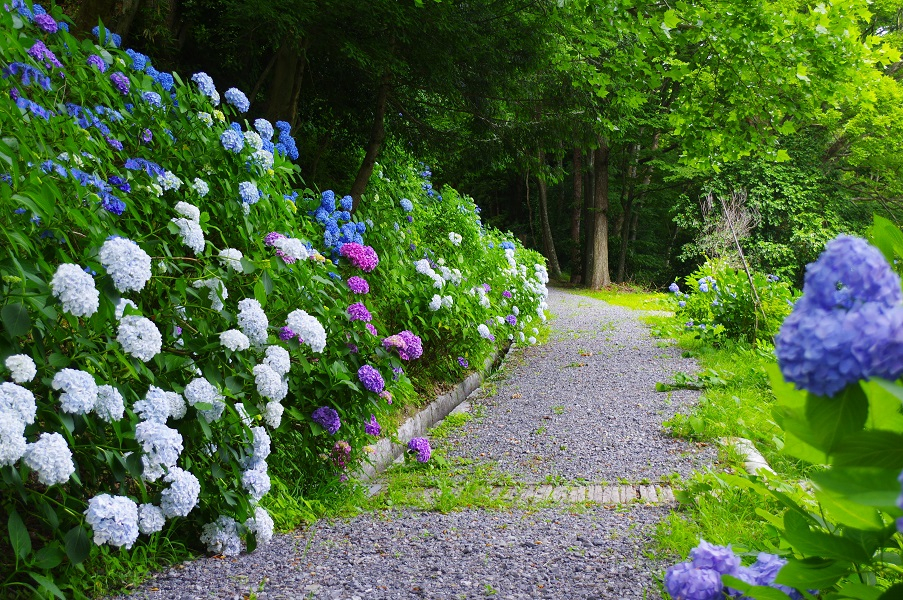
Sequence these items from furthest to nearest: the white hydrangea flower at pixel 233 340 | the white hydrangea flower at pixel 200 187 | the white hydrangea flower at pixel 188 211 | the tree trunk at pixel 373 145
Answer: the tree trunk at pixel 373 145
the white hydrangea flower at pixel 200 187
the white hydrangea flower at pixel 188 211
the white hydrangea flower at pixel 233 340

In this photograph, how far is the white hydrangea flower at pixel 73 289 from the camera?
189cm

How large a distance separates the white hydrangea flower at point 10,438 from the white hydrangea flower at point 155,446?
41cm

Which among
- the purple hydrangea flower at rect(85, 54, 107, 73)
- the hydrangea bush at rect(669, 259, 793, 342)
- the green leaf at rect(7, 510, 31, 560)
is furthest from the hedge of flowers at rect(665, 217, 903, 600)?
the hydrangea bush at rect(669, 259, 793, 342)

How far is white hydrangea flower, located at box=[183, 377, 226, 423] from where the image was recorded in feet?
7.73

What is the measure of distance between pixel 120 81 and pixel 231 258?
103cm

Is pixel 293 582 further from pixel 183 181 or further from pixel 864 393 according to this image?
pixel 864 393

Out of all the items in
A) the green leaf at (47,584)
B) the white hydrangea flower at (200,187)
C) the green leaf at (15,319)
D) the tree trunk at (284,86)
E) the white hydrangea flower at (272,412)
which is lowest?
the green leaf at (47,584)

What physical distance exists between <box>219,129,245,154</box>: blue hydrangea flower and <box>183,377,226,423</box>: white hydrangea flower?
48.3 inches

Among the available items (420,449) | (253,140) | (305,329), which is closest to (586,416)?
(420,449)

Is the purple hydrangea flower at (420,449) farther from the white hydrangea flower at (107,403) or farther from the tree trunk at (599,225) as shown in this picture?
the tree trunk at (599,225)

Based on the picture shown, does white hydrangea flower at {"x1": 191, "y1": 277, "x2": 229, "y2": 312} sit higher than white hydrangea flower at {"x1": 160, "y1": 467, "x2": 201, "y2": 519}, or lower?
higher

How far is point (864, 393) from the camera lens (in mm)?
708

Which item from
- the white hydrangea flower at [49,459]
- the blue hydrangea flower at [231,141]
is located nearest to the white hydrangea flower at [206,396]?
the white hydrangea flower at [49,459]

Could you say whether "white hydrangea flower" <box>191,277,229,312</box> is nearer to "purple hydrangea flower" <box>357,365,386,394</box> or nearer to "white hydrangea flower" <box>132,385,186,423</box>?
"white hydrangea flower" <box>132,385,186,423</box>
